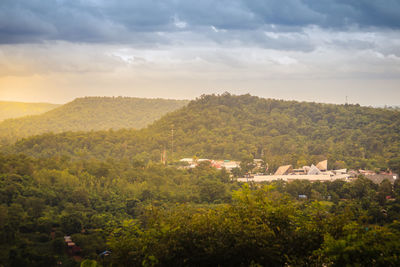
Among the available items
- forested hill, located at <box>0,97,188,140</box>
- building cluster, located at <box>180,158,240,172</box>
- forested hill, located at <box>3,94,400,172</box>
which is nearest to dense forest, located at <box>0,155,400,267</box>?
building cluster, located at <box>180,158,240,172</box>

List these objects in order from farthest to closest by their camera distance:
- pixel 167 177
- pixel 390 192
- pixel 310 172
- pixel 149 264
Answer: pixel 310 172, pixel 167 177, pixel 390 192, pixel 149 264

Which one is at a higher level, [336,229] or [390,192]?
[336,229]

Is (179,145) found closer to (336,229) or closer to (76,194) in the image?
(76,194)

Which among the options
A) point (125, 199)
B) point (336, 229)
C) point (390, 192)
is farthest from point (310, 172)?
point (336, 229)

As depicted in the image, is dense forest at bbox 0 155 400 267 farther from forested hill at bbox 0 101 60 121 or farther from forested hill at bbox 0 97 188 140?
forested hill at bbox 0 101 60 121

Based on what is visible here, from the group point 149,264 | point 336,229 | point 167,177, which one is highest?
point 336,229

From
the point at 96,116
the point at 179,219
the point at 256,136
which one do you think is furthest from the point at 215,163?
the point at 96,116

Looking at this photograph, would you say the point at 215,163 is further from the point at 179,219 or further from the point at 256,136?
the point at 179,219
